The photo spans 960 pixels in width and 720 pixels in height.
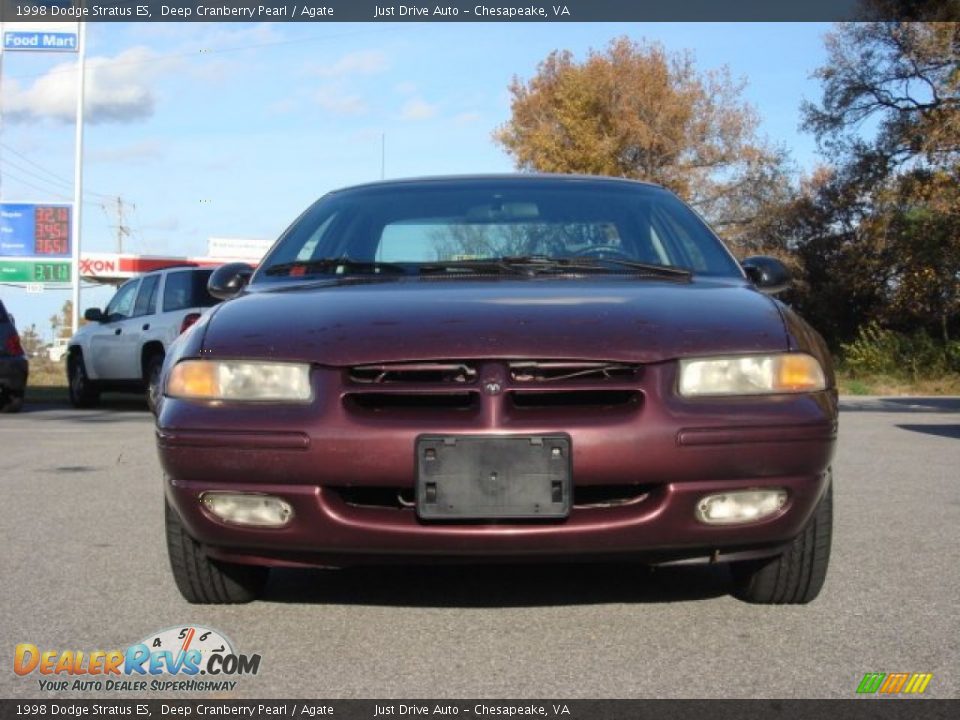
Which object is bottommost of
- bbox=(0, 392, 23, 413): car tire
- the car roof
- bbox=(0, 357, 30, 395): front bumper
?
bbox=(0, 392, 23, 413): car tire

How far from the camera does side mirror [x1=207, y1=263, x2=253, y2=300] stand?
4.61 m

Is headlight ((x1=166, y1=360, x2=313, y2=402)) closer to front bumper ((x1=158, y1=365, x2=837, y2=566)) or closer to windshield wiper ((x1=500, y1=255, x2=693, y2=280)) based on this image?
front bumper ((x1=158, y1=365, x2=837, y2=566))

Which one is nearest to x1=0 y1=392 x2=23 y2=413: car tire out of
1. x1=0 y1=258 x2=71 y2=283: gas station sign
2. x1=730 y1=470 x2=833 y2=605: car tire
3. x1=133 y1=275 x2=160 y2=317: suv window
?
x1=133 y1=275 x2=160 y2=317: suv window

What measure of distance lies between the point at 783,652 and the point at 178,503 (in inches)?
67.0

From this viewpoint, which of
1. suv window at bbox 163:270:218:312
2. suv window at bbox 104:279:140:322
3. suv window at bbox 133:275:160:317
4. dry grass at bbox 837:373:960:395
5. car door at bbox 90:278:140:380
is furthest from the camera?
dry grass at bbox 837:373:960:395

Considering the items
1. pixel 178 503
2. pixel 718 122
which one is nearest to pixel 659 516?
pixel 178 503

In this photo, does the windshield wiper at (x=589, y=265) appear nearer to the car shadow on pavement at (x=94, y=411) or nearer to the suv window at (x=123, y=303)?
the car shadow on pavement at (x=94, y=411)

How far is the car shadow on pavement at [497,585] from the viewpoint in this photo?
156 inches

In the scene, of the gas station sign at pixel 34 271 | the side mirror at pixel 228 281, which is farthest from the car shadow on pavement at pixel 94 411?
the gas station sign at pixel 34 271

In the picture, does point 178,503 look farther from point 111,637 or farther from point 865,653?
point 865,653

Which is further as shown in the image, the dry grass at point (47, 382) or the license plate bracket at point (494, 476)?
the dry grass at point (47, 382)

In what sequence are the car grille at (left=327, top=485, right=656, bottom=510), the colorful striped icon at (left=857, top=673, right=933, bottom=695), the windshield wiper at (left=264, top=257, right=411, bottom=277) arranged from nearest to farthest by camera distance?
the colorful striped icon at (left=857, top=673, right=933, bottom=695) < the car grille at (left=327, top=485, right=656, bottom=510) < the windshield wiper at (left=264, top=257, right=411, bottom=277)

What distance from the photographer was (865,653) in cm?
332

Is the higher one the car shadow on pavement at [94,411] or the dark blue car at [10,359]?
the dark blue car at [10,359]
